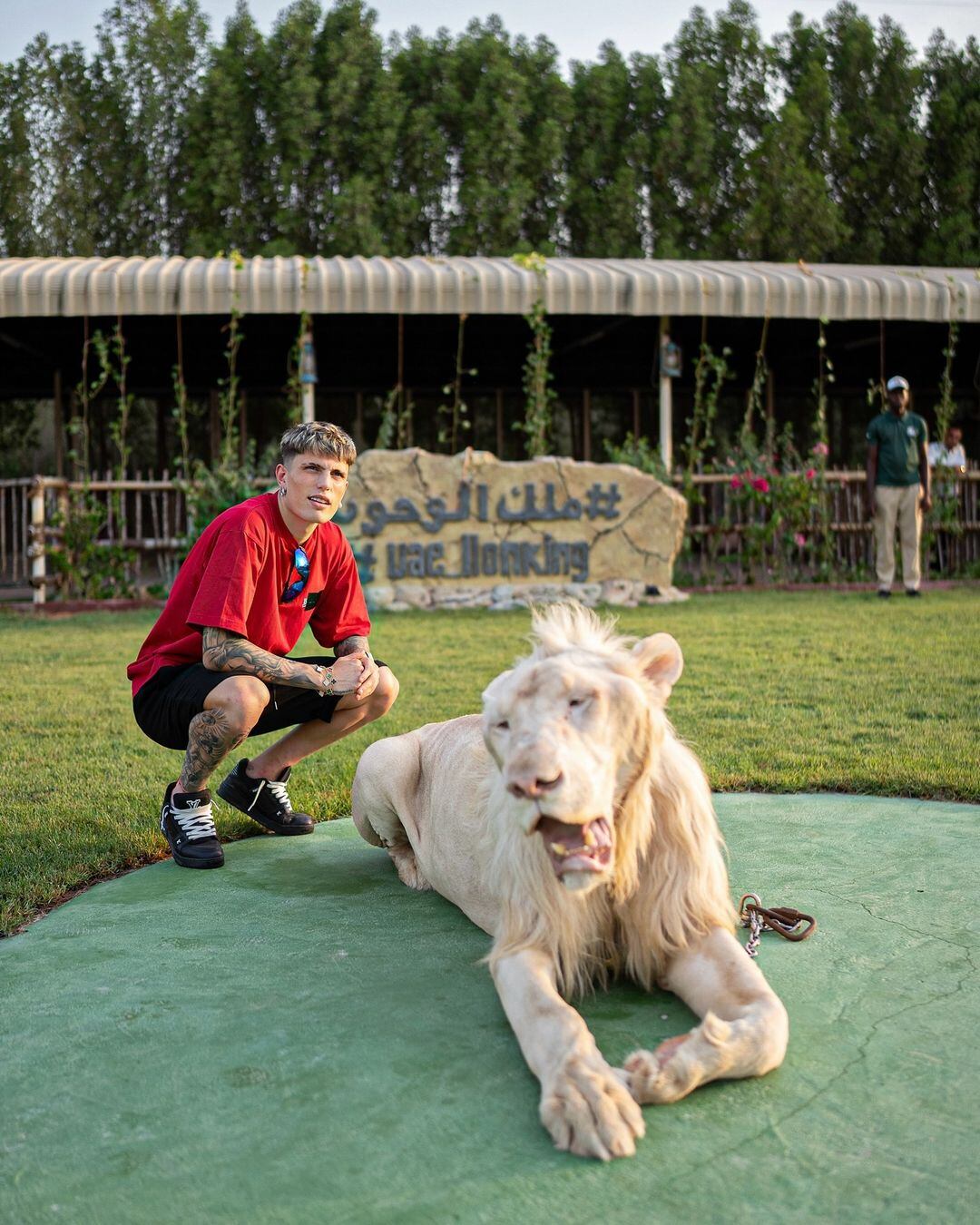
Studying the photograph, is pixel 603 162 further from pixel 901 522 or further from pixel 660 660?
pixel 660 660

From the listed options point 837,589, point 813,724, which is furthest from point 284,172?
point 813,724

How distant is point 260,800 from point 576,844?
2.57 metres

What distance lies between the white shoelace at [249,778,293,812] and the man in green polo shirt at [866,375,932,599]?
951 cm

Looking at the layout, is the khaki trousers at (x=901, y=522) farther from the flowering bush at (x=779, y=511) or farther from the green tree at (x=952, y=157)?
the green tree at (x=952, y=157)

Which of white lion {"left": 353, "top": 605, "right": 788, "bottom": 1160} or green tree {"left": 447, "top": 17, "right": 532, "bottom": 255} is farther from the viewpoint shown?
green tree {"left": 447, "top": 17, "right": 532, "bottom": 255}

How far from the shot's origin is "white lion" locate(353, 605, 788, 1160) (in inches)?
96.3

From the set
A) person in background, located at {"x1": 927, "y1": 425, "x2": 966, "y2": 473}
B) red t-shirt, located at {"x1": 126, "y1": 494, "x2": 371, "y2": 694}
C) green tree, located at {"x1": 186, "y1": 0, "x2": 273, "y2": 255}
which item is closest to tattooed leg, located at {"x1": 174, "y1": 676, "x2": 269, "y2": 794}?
red t-shirt, located at {"x1": 126, "y1": 494, "x2": 371, "y2": 694}

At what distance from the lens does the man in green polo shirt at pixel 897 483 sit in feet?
42.7

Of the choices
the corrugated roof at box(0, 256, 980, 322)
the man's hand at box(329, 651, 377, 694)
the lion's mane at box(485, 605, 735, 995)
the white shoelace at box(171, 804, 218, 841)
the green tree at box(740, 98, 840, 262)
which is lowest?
the white shoelace at box(171, 804, 218, 841)

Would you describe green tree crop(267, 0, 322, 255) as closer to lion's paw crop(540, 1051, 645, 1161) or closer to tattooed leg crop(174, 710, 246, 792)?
tattooed leg crop(174, 710, 246, 792)

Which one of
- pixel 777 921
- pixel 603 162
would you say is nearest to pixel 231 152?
pixel 603 162

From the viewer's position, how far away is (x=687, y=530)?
14.8m

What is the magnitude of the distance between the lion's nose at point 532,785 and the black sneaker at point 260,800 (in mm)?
2584

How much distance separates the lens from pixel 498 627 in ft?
36.8
